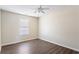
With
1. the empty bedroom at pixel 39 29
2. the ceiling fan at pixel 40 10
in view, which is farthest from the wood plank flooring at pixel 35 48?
the ceiling fan at pixel 40 10

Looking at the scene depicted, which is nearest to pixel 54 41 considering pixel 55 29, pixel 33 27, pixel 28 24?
pixel 55 29

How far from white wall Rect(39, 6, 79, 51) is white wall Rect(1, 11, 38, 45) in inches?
6.2

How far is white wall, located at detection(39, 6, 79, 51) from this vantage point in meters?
1.32

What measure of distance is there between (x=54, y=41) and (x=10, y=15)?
94 cm

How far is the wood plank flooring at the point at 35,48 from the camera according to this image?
1.28 meters

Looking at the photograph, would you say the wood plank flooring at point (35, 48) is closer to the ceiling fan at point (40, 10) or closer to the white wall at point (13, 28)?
the white wall at point (13, 28)

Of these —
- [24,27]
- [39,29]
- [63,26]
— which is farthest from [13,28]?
[63,26]

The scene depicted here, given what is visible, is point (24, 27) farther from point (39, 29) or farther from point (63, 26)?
point (63, 26)

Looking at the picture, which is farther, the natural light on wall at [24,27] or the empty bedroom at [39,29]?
the natural light on wall at [24,27]

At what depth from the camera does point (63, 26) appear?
137cm

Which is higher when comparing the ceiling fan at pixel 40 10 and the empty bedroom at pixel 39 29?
the ceiling fan at pixel 40 10

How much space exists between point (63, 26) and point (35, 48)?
0.67m

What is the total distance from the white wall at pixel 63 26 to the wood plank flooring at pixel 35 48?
9 centimetres

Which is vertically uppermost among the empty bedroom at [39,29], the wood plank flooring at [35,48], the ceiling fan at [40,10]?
the ceiling fan at [40,10]
